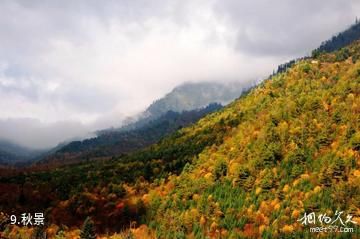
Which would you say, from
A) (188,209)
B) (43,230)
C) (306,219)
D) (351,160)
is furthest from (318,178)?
(43,230)

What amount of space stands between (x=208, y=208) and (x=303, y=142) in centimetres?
4429

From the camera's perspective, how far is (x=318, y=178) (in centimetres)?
17262

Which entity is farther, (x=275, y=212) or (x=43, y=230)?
(x=43, y=230)

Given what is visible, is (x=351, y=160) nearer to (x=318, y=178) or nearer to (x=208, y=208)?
(x=318, y=178)

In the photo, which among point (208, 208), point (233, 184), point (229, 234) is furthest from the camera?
point (233, 184)

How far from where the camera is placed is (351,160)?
171m

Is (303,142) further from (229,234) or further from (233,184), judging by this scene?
(229,234)

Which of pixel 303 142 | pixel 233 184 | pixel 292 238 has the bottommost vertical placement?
pixel 292 238

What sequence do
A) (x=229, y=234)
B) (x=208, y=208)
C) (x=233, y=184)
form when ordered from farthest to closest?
(x=233, y=184) → (x=208, y=208) → (x=229, y=234)

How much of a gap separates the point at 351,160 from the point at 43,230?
10969 cm

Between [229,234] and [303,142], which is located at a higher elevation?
[303,142]

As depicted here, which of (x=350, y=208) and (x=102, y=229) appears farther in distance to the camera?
(x=102, y=229)

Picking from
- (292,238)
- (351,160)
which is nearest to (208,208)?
(292,238)

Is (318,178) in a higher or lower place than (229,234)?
higher
